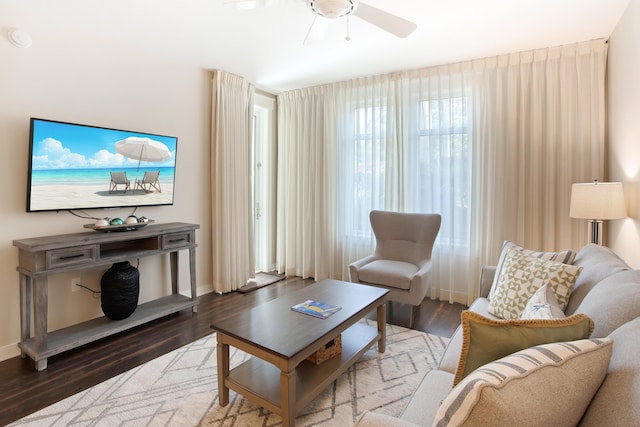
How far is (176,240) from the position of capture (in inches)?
126

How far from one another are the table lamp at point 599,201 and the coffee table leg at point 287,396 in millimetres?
2509

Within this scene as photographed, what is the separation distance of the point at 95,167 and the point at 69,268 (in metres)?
0.89

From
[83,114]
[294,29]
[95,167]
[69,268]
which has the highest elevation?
[294,29]

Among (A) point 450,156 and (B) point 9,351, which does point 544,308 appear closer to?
(A) point 450,156

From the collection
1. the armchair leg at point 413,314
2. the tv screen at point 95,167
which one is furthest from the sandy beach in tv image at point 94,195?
the armchair leg at point 413,314

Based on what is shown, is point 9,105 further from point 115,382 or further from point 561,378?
point 561,378

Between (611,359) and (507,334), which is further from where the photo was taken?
(507,334)

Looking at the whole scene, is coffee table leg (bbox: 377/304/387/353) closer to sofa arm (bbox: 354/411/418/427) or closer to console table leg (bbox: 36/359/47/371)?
sofa arm (bbox: 354/411/418/427)

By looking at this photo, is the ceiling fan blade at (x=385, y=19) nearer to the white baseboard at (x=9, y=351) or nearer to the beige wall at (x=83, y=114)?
the beige wall at (x=83, y=114)

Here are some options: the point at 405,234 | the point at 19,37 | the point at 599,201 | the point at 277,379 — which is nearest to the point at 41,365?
the point at 277,379

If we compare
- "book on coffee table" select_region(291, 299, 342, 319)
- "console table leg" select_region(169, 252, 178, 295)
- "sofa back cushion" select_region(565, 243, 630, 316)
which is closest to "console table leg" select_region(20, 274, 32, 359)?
"console table leg" select_region(169, 252, 178, 295)

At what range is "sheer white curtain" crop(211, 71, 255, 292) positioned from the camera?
12.7ft

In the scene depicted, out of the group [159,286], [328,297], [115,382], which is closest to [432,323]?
[328,297]

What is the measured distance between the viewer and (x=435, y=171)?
12.3 feet
